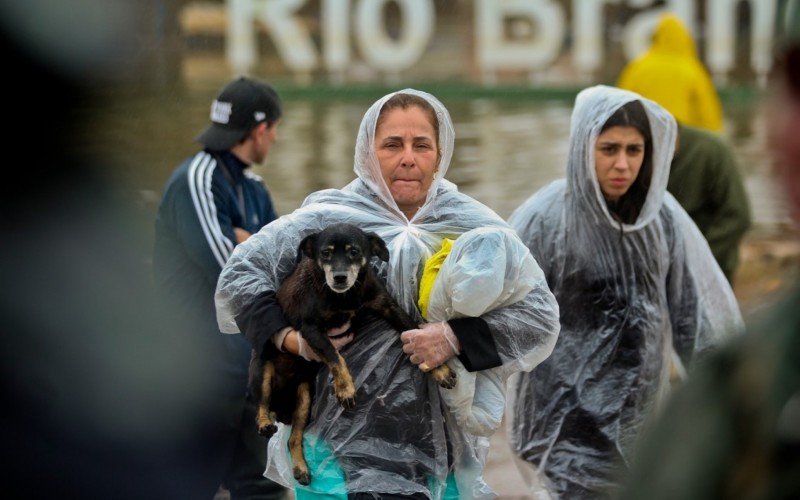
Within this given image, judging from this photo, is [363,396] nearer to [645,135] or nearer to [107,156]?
[107,156]

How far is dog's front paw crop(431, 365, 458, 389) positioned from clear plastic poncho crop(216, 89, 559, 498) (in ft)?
0.29

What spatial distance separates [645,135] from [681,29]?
3.33 metres

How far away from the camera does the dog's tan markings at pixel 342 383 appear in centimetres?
321

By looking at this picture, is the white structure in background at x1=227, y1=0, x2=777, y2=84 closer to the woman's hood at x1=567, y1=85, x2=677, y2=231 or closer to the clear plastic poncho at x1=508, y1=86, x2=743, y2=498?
the woman's hood at x1=567, y1=85, x2=677, y2=231

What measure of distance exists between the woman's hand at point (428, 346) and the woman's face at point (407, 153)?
1.25 feet

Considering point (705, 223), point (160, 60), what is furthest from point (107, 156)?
point (160, 60)

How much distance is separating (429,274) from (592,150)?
1.20 m

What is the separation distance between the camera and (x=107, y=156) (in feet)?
7.77

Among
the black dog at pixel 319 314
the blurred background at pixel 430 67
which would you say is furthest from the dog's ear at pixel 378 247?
the blurred background at pixel 430 67

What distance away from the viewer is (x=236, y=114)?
486 centimetres

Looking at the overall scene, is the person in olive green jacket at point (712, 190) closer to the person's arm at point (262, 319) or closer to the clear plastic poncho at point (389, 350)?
the clear plastic poncho at point (389, 350)

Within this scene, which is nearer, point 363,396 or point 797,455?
point 797,455

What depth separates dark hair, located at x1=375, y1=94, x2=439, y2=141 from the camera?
3498 millimetres

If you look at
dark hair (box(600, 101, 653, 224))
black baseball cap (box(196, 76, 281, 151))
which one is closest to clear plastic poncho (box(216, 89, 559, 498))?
dark hair (box(600, 101, 653, 224))
